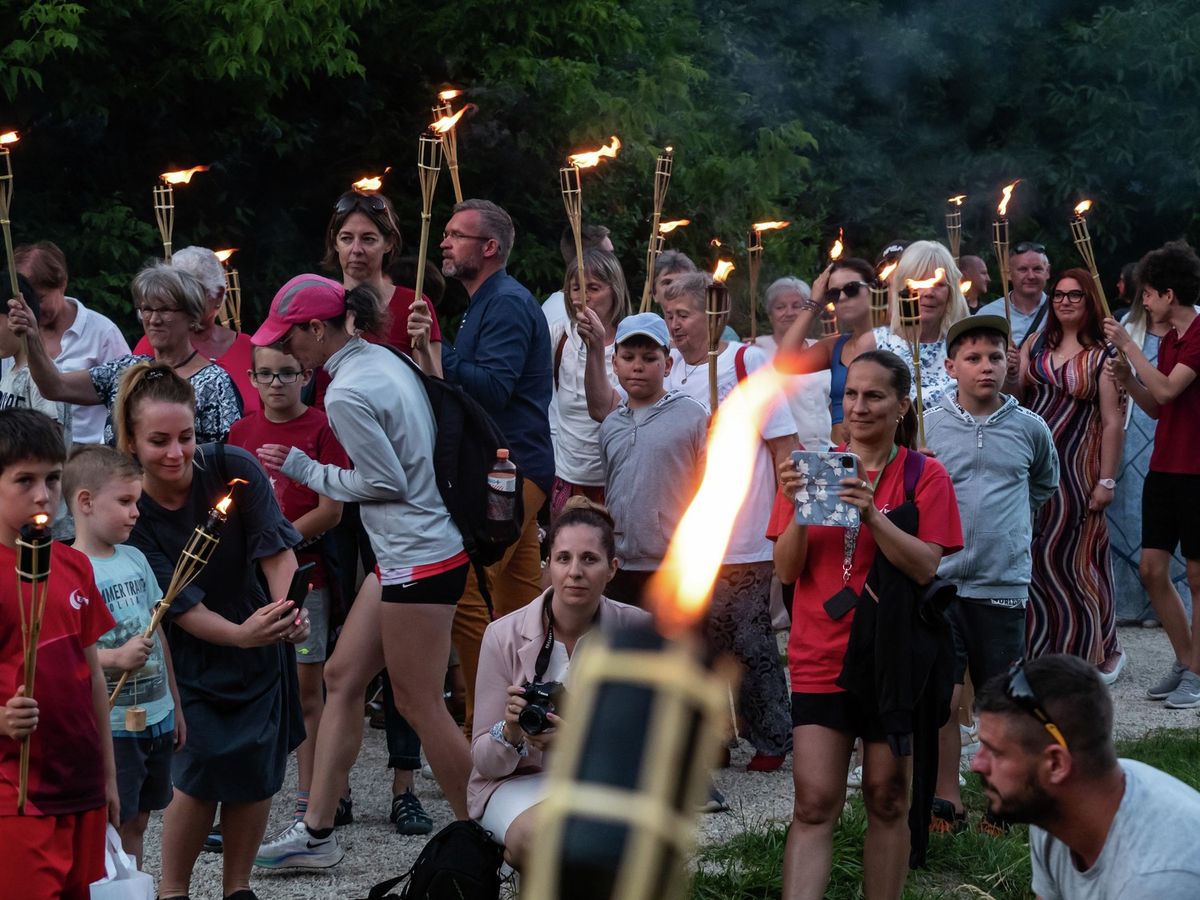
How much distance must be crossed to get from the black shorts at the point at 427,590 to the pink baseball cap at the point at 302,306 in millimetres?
930

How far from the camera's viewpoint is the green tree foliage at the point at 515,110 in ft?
30.9

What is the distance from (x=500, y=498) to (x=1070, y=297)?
338cm

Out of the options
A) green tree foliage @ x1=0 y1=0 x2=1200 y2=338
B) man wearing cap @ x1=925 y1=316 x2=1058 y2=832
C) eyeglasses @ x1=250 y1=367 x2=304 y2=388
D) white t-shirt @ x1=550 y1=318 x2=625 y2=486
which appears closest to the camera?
eyeglasses @ x1=250 y1=367 x2=304 y2=388

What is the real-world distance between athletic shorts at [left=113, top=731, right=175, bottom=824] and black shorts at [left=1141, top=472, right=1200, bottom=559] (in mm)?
4924

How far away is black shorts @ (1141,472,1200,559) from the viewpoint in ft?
24.8

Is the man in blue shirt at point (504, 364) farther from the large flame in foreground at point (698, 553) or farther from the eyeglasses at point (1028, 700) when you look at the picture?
the eyeglasses at point (1028, 700)

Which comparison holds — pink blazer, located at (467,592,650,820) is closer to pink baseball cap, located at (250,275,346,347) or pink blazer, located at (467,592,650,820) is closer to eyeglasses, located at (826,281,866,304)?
pink baseball cap, located at (250,275,346,347)

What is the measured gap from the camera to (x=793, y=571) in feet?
15.4

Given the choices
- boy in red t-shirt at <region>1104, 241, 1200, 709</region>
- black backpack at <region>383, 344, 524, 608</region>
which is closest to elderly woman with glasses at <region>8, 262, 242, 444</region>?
black backpack at <region>383, 344, 524, 608</region>

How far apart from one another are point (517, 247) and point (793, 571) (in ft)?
20.7

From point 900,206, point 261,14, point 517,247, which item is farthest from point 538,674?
point 900,206

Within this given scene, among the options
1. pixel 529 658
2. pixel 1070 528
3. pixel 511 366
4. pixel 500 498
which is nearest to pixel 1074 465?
pixel 1070 528

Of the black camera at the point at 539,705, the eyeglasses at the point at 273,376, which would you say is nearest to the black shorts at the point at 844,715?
the black camera at the point at 539,705

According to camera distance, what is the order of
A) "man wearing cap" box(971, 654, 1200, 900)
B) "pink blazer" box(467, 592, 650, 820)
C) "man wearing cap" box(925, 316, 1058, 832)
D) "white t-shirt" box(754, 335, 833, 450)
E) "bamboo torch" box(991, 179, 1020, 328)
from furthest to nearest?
"bamboo torch" box(991, 179, 1020, 328) < "white t-shirt" box(754, 335, 833, 450) < "man wearing cap" box(925, 316, 1058, 832) < "pink blazer" box(467, 592, 650, 820) < "man wearing cap" box(971, 654, 1200, 900)
